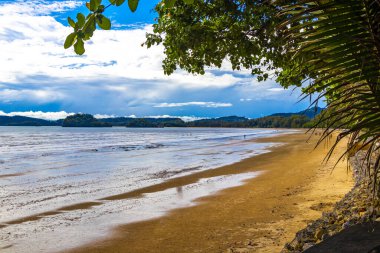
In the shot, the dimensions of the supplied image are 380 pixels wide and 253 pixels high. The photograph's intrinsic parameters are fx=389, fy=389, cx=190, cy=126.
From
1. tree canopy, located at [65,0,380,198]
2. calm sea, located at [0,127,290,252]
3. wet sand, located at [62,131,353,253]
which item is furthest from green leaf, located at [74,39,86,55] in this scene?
calm sea, located at [0,127,290,252]

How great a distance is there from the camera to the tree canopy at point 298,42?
8.70 ft

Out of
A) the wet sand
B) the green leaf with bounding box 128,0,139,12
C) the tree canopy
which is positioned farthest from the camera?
the wet sand

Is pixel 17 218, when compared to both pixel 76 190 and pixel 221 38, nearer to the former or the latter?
pixel 76 190

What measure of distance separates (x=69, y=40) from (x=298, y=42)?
6.60ft

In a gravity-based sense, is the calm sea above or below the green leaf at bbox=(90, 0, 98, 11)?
below

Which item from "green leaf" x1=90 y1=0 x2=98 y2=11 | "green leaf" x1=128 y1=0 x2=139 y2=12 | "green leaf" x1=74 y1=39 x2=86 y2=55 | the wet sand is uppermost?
"green leaf" x1=128 y1=0 x2=139 y2=12

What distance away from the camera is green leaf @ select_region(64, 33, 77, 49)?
6.39ft

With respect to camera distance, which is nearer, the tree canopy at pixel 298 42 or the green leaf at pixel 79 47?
the green leaf at pixel 79 47

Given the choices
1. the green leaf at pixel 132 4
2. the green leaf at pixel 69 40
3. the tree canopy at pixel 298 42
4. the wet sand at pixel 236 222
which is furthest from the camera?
the wet sand at pixel 236 222

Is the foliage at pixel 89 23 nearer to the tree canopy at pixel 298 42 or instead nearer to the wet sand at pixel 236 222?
the tree canopy at pixel 298 42

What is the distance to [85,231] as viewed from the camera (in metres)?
9.17

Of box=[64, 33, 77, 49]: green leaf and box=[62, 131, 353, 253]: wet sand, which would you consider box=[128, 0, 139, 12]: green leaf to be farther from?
box=[62, 131, 353, 253]: wet sand

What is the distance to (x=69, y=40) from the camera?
195 centimetres

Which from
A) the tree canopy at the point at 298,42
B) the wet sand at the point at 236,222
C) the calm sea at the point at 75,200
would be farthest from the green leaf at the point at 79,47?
the calm sea at the point at 75,200
